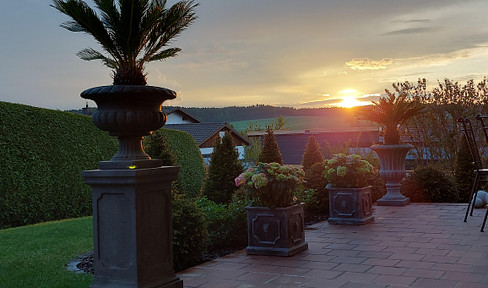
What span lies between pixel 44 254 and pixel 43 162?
5.16m

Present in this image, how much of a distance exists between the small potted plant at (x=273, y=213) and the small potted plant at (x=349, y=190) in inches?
83.4

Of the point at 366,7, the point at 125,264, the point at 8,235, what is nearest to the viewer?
the point at 125,264

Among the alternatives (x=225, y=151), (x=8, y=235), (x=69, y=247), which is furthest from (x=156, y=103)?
(x=225, y=151)

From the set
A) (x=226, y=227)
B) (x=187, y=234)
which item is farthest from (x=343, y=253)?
(x=187, y=234)

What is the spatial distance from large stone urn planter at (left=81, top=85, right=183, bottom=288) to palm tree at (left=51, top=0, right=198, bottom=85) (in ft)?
0.74

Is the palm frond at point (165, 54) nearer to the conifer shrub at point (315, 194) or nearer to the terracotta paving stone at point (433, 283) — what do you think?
the terracotta paving stone at point (433, 283)

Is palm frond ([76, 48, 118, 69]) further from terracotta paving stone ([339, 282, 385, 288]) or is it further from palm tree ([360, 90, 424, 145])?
palm tree ([360, 90, 424, 145])

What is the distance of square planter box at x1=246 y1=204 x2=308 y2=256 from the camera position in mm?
5699

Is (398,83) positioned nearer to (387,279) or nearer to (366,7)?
(366,7)

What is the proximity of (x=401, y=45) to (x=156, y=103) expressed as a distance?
26.2ft

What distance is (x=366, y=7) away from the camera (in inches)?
366

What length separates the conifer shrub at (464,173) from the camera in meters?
11.6

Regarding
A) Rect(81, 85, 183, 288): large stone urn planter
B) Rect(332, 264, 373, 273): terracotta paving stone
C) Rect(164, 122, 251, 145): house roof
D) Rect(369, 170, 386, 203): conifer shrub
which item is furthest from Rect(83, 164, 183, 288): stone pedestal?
Rect(164, 122, 251, 145): house roof

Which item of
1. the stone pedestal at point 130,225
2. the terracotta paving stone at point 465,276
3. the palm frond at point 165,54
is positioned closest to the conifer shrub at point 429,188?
the terracotta paving stone at point 465,276
